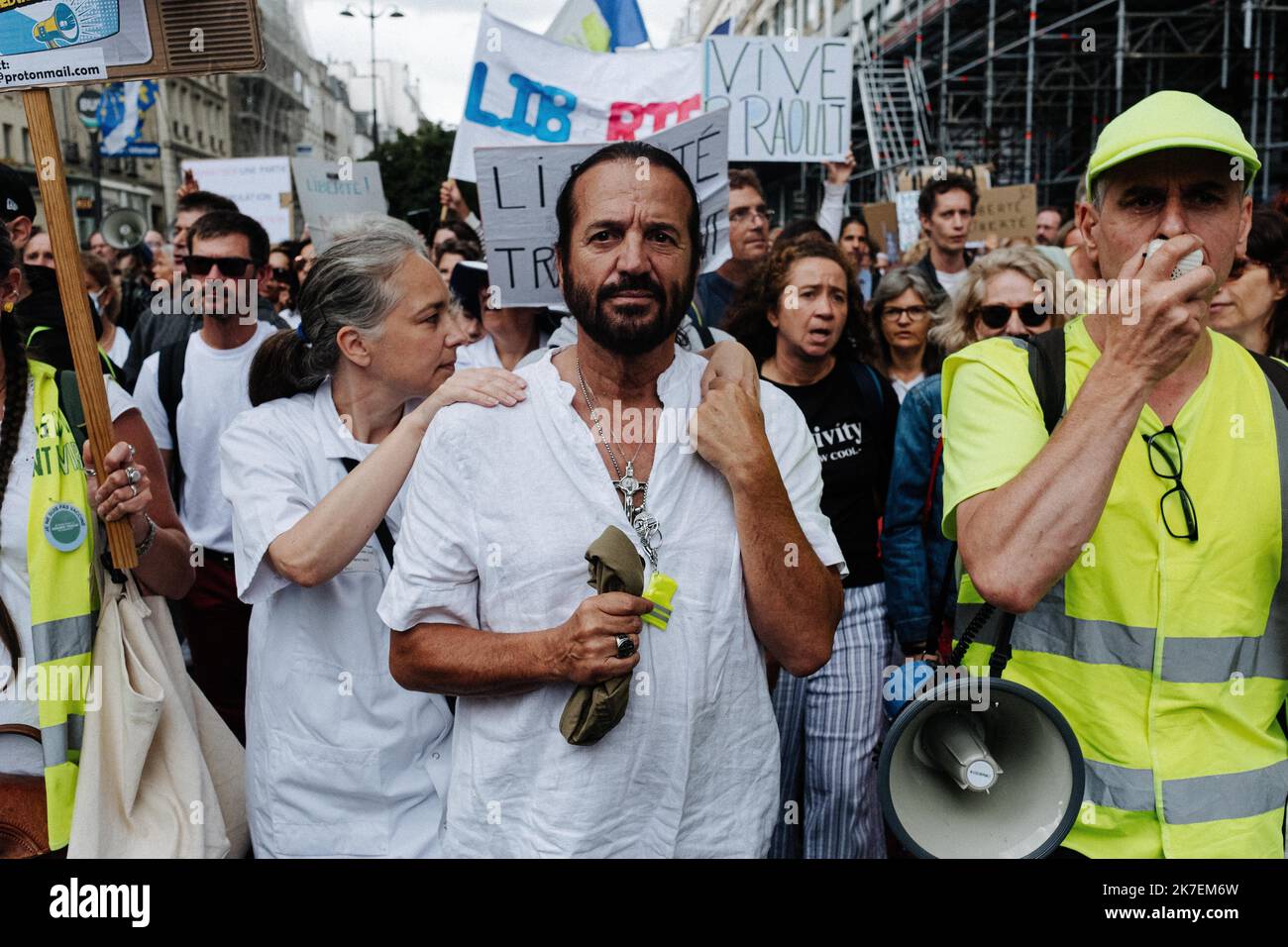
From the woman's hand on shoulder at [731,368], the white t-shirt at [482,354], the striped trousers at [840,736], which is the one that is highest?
the white t-shirt at [482,354]

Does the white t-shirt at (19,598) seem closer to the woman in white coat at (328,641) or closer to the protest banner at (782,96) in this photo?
the woman in white coat at (328,641)

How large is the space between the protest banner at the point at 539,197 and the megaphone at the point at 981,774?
4.90ft

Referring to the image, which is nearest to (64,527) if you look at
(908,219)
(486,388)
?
(486,388)

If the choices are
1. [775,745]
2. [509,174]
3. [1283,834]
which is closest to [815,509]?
[775,745]

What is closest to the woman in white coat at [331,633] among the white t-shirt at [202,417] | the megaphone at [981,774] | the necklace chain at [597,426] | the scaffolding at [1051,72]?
the necklace chain at [597,426]

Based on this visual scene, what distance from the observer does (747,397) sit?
2012 millimetres

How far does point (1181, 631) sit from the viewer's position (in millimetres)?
1817

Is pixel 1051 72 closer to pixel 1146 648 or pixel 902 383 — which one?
pixel 902 383

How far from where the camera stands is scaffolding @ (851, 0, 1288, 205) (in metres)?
12.8

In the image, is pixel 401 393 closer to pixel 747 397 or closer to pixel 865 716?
pixel 747 397

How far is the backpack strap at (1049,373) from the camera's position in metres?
1.89

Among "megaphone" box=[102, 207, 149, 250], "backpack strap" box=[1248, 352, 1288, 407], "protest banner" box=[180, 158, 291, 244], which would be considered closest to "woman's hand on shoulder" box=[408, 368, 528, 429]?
"backpack strap" box=[1248, 352, 1288, 407]

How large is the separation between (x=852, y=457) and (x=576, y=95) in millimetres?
2206

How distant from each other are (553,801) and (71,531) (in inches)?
46.3
